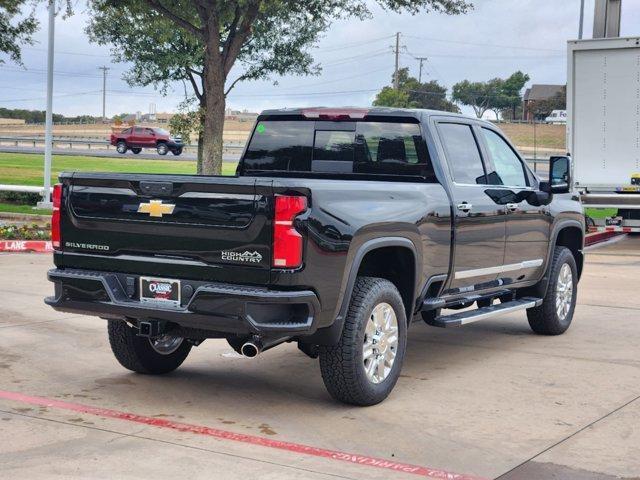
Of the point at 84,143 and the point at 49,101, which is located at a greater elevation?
the point at 84,143

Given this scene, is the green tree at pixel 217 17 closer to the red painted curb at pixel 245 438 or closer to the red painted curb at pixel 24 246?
the red painted curb at pixel 24 246

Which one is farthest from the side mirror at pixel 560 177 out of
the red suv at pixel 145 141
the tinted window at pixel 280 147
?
the red suv at pixel 145 141

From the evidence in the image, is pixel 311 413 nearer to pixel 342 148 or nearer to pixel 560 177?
pixel 342 148

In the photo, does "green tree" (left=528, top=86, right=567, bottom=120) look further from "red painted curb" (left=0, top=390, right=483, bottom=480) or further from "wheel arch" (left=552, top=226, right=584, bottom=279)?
"red painted curb" (left=0, top=390, right=483, bottom=480)

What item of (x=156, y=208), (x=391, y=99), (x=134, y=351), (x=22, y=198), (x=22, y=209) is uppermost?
(x=391, y=99)

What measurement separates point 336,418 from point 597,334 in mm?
4275

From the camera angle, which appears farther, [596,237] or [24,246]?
[596,237]

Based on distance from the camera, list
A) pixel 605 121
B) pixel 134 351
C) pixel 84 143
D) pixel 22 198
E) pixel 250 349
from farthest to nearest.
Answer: pixel 84 143
pixel 22 198
pixel 605 121
pixel 134 351
pixel 250 349

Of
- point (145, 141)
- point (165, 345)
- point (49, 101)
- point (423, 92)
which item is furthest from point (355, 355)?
point (423, 92)

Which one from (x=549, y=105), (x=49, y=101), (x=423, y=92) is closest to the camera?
(x=49, y=101)

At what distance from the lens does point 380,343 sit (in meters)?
6.87

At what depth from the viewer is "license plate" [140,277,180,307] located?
21.0 feet

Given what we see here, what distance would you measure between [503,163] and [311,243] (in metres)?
3.38

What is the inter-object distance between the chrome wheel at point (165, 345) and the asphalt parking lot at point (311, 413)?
0.21 metres
